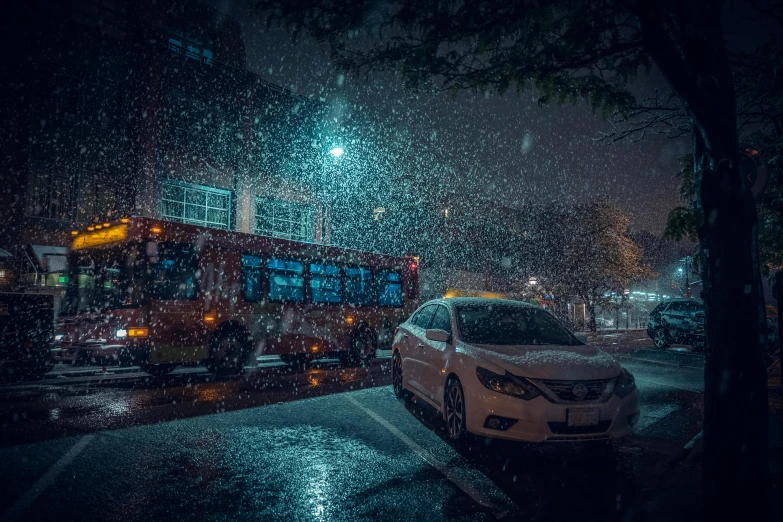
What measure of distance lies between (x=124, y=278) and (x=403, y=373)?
241 inches

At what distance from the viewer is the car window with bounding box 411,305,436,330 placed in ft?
24.8

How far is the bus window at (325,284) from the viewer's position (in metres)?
13.2

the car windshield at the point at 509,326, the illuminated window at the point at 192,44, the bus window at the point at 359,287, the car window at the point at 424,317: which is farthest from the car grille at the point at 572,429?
the illuminated window at the point at 192,44

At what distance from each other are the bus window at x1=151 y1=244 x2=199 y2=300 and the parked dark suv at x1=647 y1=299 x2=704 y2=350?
16.5m

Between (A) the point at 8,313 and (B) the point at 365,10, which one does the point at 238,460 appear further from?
(A) the point at 8,313

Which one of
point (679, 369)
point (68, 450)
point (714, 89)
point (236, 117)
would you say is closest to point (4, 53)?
point (236, 117)

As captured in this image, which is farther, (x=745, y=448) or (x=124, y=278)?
(x=124, y=278)

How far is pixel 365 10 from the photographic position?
4531mm

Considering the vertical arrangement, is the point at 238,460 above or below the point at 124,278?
below

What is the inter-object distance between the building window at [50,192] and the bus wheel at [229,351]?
12288 millimetres

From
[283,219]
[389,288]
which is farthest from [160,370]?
[283,219]

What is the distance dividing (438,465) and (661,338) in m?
17.1

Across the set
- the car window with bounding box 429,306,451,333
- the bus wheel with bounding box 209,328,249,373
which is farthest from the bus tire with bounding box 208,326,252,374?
the car window with bounding box 429,306,451,333

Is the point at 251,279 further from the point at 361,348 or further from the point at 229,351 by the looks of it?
the point at 361,348
